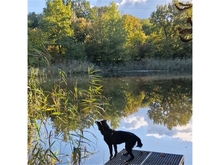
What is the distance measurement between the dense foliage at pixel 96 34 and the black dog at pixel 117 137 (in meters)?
0.50

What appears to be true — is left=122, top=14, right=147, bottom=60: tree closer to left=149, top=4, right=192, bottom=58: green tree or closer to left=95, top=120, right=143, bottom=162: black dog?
left=149, top=4, right=192, bottom=58: green tree

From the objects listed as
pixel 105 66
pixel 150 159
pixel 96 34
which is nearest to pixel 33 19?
pixel 96 34

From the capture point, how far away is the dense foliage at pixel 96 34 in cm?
249

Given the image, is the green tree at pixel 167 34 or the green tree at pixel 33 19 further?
the green tree at pixel 33 19

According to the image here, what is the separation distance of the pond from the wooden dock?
0.03 meters

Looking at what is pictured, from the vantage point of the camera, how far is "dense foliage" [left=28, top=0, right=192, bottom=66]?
8.16 ft

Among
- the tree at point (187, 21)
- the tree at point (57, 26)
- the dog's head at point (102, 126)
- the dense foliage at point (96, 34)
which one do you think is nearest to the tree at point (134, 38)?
the dense foliage at point (96, 34)

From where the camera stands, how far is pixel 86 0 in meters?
2.54

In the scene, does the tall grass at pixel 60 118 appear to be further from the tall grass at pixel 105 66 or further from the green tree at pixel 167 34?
the green tree at pixel 167 34

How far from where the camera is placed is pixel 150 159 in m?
2.41

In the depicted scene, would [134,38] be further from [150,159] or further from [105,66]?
[150,159]
